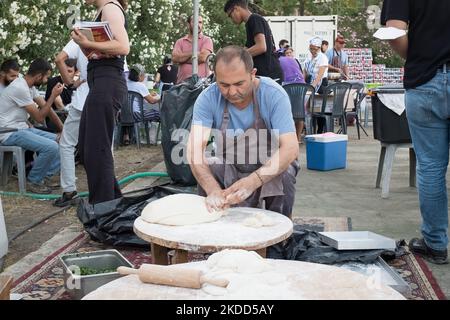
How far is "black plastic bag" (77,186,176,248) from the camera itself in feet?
15.2

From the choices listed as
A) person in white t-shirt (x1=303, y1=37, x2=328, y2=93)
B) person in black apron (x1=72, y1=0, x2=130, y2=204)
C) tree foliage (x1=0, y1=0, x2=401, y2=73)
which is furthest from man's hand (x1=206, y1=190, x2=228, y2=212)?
person in white t-shirt (x1=303, y1=37, x2=328, y2=93)

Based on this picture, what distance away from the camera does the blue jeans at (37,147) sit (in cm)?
700

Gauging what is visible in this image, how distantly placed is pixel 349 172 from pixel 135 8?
9.45 meters

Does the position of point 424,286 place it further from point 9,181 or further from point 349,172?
point 9,181

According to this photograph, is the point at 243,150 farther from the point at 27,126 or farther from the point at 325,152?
the point at 325,152

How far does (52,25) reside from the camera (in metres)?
10.9

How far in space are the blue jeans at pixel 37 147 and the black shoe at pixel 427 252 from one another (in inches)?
168

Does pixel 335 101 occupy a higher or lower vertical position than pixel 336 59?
lower

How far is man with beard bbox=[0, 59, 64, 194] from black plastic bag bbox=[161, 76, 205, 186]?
1.30 m

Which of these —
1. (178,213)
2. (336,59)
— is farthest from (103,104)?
(336,59)

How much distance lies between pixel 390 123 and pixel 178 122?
7.48 ft

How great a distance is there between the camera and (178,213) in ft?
10.3

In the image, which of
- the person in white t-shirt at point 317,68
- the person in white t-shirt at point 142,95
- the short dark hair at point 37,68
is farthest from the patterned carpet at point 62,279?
the person in white t-shirt at point 317,68
